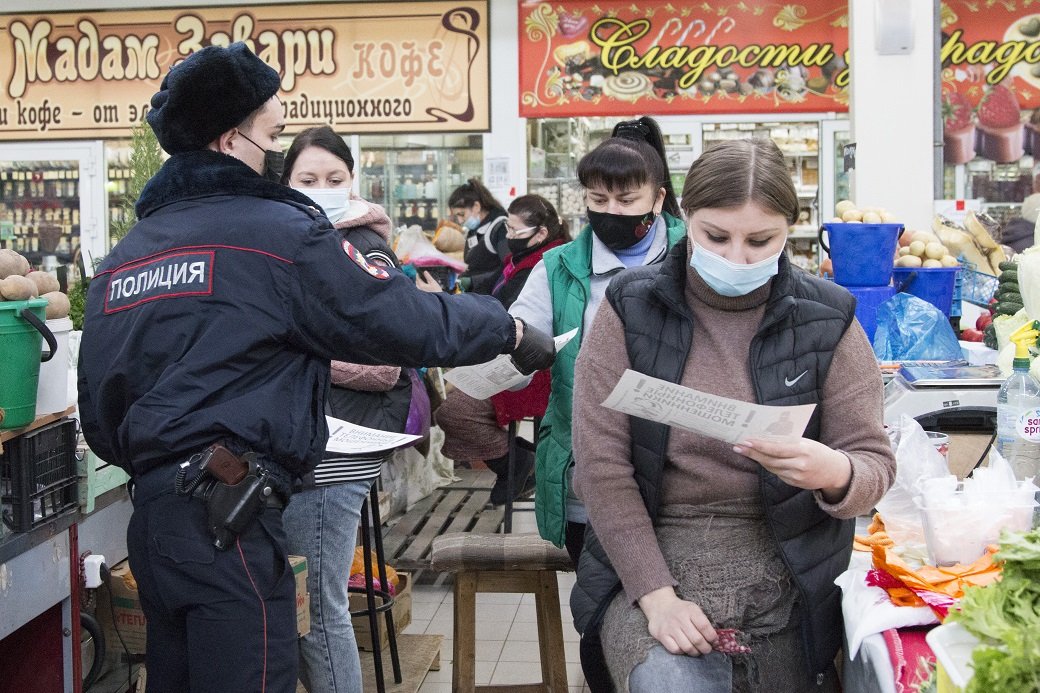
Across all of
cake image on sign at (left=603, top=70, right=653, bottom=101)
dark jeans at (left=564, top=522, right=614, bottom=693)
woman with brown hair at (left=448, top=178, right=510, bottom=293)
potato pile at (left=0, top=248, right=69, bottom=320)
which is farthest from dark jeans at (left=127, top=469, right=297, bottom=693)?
cake image on sign at (left=603, top=70, right=653, bottom=101)

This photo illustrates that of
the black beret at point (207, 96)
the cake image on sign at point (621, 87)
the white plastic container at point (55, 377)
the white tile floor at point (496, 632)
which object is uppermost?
the cake image on sign at point (621, 87)

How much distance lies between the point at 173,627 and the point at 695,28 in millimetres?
8501

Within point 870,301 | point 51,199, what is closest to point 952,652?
point 870,301

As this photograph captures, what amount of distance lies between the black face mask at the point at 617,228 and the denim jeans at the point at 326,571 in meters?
0.97

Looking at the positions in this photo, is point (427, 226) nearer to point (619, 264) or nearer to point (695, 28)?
point (695, 28)

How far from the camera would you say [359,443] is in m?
2.89

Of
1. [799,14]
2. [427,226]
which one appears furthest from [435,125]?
[799,14]

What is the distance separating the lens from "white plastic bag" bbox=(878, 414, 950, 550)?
2.19 meters

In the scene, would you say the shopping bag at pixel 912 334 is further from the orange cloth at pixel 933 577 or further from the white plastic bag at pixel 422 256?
the white plastic bag at pixel 422 256

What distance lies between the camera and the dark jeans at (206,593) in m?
2.01

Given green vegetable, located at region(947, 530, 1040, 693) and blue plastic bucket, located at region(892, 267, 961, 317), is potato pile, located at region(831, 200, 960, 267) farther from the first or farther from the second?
green vegetable, located at region(947, 530, 1040, 693)

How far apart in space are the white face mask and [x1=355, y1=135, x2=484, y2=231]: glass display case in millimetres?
7047

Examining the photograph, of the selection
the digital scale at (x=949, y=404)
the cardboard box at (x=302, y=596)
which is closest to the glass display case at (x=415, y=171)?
the digital scale at (x=949, y=404)

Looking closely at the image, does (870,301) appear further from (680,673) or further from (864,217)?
(680,673)
